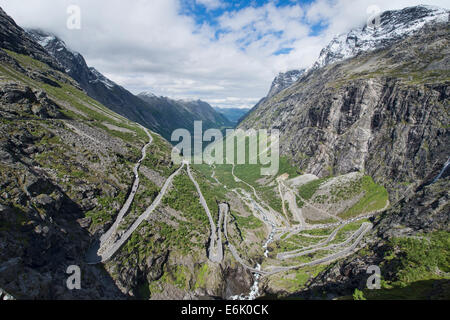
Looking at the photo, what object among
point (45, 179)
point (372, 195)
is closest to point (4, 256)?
point (45, 179)

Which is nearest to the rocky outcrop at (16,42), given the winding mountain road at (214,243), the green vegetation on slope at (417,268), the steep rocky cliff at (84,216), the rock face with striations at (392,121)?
the steep rocky cliff at (84,216)

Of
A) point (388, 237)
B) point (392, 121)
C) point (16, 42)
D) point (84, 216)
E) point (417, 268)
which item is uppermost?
point (16, 42)

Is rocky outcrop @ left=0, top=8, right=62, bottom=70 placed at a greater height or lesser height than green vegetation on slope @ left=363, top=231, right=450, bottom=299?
greater

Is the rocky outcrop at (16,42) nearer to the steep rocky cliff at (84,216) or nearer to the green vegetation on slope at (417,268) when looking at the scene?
the steep rocky cliff at (84,216)

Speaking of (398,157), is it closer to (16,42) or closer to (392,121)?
(392,121)

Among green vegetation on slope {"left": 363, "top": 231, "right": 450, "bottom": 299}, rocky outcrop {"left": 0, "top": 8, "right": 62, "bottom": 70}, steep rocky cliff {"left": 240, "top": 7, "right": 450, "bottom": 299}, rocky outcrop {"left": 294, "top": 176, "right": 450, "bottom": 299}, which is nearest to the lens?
green vegetation on slope {"left": 363, "top": 231, "right": 450, "bottom": 299}

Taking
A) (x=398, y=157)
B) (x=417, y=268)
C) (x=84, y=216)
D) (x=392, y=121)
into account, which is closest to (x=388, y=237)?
(x=417, y=268)

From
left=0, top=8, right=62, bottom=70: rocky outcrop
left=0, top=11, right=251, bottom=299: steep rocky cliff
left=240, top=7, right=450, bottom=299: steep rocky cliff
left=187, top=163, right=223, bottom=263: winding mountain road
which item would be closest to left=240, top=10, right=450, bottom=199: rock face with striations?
left=240, top=7, right=450, bottom=299: steep rocky cliff

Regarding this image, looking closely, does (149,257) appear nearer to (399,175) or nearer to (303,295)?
(303,295)

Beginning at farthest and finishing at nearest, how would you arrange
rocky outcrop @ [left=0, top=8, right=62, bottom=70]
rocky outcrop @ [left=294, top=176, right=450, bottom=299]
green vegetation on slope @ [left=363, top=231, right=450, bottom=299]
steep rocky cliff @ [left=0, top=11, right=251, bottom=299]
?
rocky outcrop @ [left=0, top=8, right=62, bottom=70] → rocky outcrop @ [left=294, top=176, right=450, bottom=299] → green vegetation on slope @ [left=363, top=231, right=450, bottom=299] → steep rocky cliff @ [left=0, top=11, right=251, bottom=299]

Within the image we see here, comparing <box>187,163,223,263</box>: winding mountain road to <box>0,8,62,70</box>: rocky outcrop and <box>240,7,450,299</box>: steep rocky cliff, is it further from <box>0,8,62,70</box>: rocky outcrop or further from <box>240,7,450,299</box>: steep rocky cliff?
<box>0,8,62,70</box>: rocky outcrop

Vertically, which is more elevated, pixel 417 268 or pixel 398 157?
pixel 398 157
